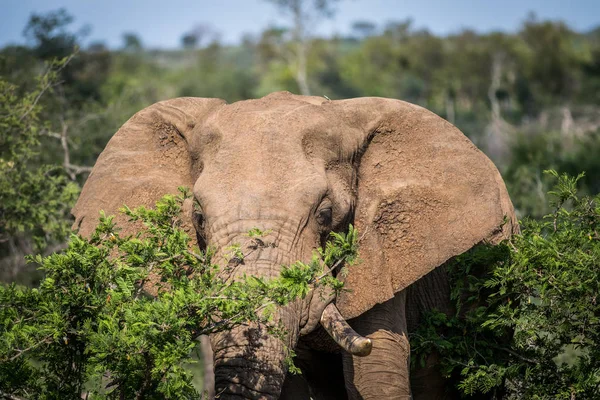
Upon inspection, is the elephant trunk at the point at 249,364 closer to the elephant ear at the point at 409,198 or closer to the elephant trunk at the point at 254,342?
the elephant trunk at the point at 254,342

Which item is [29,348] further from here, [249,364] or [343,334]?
[343,334]

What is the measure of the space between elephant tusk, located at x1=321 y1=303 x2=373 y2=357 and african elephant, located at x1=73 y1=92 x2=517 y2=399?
1 cm

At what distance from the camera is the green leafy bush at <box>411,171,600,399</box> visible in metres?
5.96

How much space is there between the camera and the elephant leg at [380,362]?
5.97 meters

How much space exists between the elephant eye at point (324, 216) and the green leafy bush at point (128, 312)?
18.5 inches

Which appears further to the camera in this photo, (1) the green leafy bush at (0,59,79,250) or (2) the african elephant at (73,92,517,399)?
(1) the green leafy bush at (0,59,79,250)

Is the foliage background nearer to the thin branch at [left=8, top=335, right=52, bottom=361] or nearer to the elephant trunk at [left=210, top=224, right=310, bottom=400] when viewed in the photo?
the elephant trunk at [left=210, top=224, right=310, bottom=400]

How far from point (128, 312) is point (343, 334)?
1208 mm

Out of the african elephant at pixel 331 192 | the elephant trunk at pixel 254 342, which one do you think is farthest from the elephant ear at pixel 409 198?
the elephant trunk at pixel 254 342

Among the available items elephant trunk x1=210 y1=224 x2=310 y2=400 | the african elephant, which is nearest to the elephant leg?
the african elephant

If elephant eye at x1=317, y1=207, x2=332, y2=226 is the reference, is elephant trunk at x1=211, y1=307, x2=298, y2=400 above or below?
below

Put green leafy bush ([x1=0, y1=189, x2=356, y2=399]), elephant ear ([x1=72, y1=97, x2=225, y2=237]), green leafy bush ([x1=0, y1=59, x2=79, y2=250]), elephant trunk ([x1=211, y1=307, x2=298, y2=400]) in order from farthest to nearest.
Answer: green leafy bush ([x1=0, y1=59, x2=79, y2=250]) < elephant ear ([x1=72, y1=97, x2=225, y2=237]) < elephant trunk ([x1=211, y1=307, x2=298, y2=400]) < green leafy bush ([x1=0, y1=189, x2=356, y2=399])

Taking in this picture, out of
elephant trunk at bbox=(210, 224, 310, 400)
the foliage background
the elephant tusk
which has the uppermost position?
elephant trunk at bbox=(210, 224, 310, 400)

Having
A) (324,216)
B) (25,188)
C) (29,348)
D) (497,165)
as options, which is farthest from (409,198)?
(497,165)
